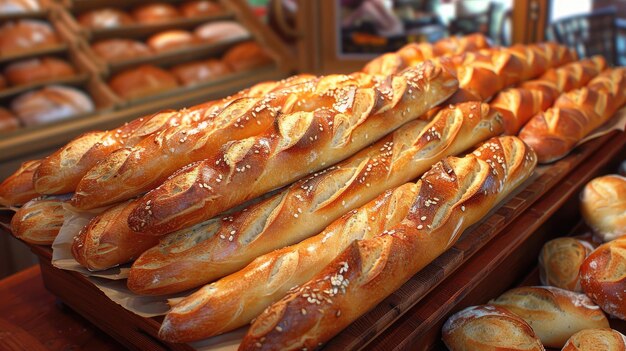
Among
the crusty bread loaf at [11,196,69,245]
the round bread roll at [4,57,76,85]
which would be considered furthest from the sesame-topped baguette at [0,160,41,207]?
the round bread roll at [4,57,76,85]

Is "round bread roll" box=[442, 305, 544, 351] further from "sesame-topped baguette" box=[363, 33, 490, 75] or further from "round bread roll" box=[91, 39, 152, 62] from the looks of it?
"round bread roll" box=[91, 39, 152, 62]

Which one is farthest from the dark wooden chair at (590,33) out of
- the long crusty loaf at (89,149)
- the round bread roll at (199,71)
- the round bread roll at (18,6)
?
the round bread roll at (18,6)

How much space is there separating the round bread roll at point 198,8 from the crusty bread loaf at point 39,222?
333cm

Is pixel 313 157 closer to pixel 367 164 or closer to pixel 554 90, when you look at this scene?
pixel 367 164

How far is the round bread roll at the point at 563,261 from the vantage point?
6.28 feet

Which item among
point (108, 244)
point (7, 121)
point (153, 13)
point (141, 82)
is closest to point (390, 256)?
point (108, 244)

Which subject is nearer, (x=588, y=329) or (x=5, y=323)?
(x=588, y=329)

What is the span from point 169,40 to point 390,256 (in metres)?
3.69

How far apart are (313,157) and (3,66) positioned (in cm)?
324

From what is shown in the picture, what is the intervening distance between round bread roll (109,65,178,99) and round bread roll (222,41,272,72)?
571 millimetres

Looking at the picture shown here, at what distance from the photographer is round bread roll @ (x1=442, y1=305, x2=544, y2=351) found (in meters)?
1.52

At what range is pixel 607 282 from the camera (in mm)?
1719

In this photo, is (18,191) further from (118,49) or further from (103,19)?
(103,19)

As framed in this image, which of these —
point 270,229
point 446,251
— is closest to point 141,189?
point 270,229
